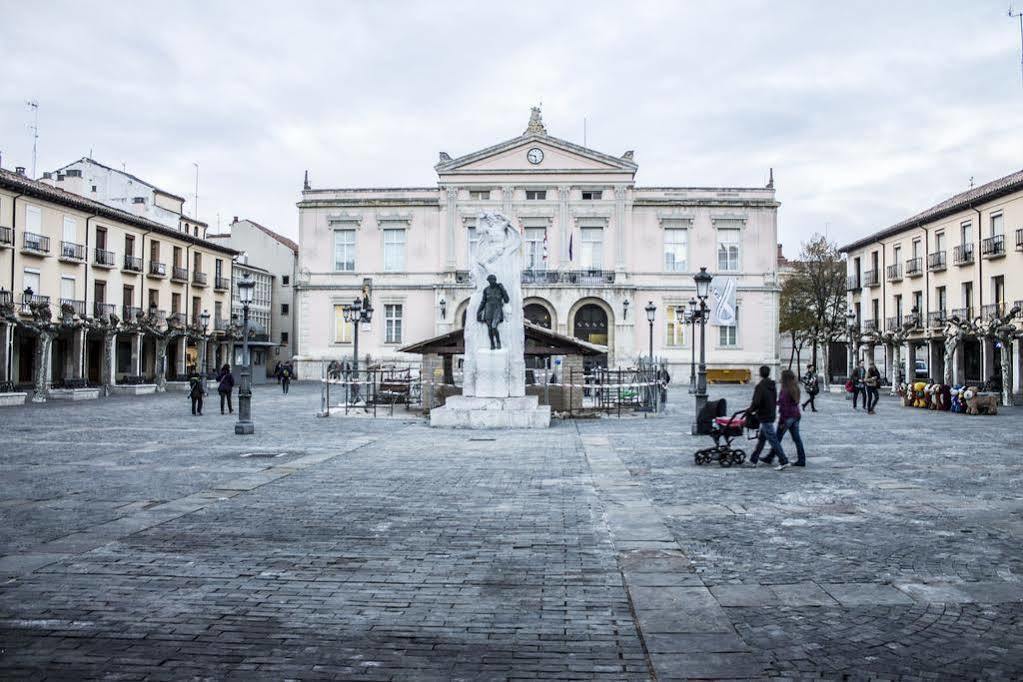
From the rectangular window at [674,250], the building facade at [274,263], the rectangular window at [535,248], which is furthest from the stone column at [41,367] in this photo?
the rectangular window at [674,250]

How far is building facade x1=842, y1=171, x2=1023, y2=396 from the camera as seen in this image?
1359 inches

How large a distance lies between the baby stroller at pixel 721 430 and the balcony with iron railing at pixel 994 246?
28955 mm

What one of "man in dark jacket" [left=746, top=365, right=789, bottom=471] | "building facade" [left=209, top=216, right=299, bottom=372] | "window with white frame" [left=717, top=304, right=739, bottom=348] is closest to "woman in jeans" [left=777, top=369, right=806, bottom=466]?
"man in dark jacket" [left=746, top=365, right=789, bottom=471]

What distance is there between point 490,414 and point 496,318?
2397mm

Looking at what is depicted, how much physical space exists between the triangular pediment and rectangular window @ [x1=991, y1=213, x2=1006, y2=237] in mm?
20838

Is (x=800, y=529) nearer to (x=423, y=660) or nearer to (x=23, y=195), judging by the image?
(x=423, y=660)

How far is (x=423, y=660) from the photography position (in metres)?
4.45

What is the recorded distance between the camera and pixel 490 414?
65.2 ft

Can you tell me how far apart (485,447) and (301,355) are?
4076 cm

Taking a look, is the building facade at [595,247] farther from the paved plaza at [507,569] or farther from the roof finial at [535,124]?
the paved plaza at [507,569]

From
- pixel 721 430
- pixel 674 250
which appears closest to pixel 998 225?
pixel 674 250

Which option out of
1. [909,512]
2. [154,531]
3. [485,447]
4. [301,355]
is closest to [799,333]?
[301,355]

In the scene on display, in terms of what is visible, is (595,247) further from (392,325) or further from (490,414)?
(490,414)

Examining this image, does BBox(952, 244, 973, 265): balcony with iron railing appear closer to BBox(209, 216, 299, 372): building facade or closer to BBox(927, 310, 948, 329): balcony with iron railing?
BBox(927, 310, 948, 329): balcony with iron railing
